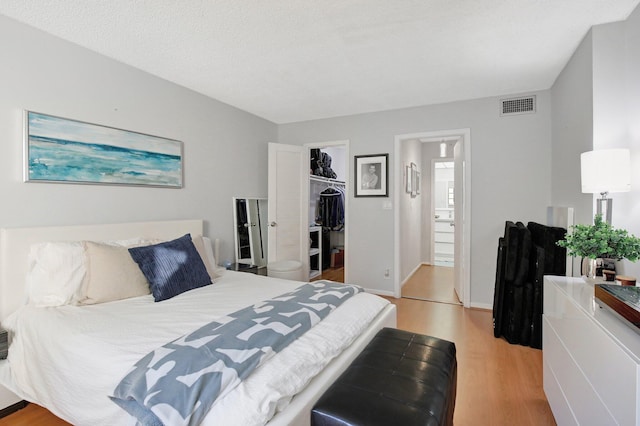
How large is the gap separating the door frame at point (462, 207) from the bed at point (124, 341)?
6.24ft

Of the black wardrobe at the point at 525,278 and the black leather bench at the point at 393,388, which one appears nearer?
the black leather bench at the point at 393,388

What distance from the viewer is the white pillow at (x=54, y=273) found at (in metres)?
1.95

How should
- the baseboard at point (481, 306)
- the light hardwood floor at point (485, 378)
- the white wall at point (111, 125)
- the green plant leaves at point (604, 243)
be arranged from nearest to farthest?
the green plant leaves at point (604, 243), the light hardwood floor at point (485, 378), the white wall at point (111, 125), the baseboard at point (481, 306)

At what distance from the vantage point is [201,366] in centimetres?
114

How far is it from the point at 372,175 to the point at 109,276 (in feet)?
10.2

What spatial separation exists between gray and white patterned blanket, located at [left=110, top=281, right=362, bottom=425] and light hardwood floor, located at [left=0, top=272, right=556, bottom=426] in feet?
3.78

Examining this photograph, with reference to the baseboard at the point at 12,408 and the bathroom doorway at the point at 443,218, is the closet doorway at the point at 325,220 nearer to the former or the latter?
the bathroom doorway at the point at 443,218

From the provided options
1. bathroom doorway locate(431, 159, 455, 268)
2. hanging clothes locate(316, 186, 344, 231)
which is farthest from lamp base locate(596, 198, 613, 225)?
bathroom doorway locate(431, 159, 455, 268)

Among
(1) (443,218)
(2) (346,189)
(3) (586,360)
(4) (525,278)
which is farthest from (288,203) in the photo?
(1) (443,218)

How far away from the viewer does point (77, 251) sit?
206cm

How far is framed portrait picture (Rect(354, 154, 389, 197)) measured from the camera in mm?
4070

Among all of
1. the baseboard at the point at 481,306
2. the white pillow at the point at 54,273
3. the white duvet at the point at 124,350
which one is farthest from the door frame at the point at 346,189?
the white pillow at the point at 54,273

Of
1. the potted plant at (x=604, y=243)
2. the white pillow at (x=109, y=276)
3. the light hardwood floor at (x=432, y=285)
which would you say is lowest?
the light hardwood floor at (x=432, y=285)

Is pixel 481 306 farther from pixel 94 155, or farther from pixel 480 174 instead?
pixel 94 155
